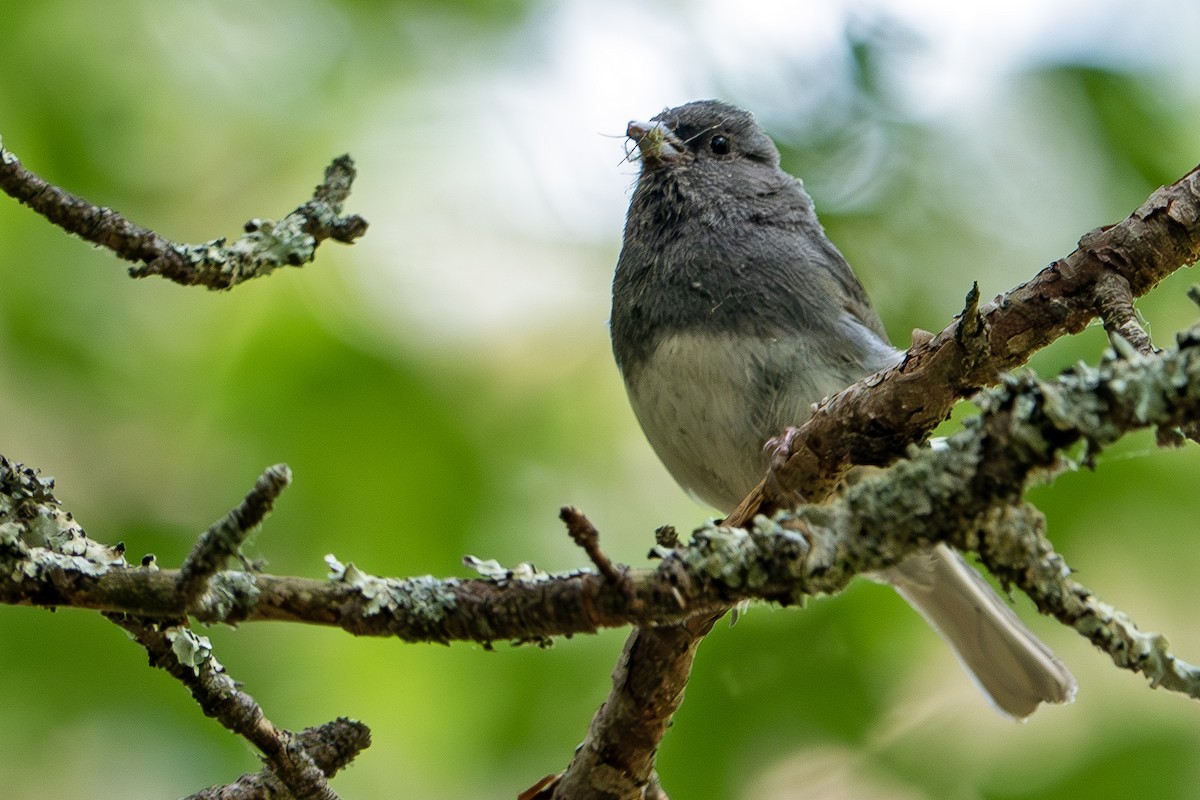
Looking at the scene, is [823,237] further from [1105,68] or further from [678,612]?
[678,612]

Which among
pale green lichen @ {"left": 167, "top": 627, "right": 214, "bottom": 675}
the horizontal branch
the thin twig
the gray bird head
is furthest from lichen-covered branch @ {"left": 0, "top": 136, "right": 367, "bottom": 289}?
the gray bird head

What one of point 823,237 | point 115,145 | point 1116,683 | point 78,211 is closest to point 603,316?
point 823,237

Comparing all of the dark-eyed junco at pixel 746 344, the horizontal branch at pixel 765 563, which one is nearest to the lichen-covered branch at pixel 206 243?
the horizontal branch at pixel 765 563

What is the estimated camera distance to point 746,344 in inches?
117

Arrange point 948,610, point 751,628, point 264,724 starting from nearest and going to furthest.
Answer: point 264,724, point 751,628, point 948,610

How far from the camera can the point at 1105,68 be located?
3395 millimetres

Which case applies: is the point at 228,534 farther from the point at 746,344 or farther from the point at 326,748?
the point at 746,344

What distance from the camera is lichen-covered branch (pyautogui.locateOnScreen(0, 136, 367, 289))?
1715mm

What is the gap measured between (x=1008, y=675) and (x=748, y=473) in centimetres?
87

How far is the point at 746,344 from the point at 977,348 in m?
1.08

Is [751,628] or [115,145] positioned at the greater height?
[115,145]

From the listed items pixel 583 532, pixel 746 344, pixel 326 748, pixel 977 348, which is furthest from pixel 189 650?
pixel 746 344

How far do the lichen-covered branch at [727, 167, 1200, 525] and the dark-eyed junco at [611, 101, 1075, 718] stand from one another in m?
0.79

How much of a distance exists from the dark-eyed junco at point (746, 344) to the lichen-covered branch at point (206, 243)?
1.20 m
